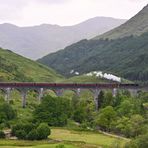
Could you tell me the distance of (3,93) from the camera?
164500 millimetres

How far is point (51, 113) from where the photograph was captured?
369 ft

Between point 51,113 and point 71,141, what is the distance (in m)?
26.2

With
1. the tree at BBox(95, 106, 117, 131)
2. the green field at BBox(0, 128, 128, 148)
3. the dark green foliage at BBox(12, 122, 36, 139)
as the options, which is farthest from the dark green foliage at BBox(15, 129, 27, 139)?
the tree at BBox(95, 106, 117, 131)

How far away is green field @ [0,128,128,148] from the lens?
8110 cm

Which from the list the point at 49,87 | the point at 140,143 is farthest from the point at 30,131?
the point at 49,87

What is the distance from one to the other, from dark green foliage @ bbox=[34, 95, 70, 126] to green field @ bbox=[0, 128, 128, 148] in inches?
354

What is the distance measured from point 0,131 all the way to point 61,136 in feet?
40.1

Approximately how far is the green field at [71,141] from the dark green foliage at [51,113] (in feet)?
29.5

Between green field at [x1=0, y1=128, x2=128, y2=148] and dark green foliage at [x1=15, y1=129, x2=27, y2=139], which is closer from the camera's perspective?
green field at [x1=0, y1=128, x2=128, y2=148]

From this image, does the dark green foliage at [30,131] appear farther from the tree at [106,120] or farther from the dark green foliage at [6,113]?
the tree at [106,120]

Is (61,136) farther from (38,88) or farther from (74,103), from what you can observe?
(38,88)

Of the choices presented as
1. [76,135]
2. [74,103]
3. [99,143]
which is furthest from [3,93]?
[99,143]

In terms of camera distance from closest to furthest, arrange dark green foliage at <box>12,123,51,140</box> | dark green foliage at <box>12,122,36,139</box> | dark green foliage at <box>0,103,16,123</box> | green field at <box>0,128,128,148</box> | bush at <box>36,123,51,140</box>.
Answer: green field at <box>0,128,128,148</box>, dark green foliage at <box>12,123,51,140</box>, bush at <box>36,123,51,140</box>, dark green foliage at <box>12,122,36,139</box>, dark green foliage at <box>0,103,16,123</box>

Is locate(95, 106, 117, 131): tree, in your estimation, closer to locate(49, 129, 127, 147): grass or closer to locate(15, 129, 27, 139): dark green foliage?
locate(49, 129, 127, 147): grass
